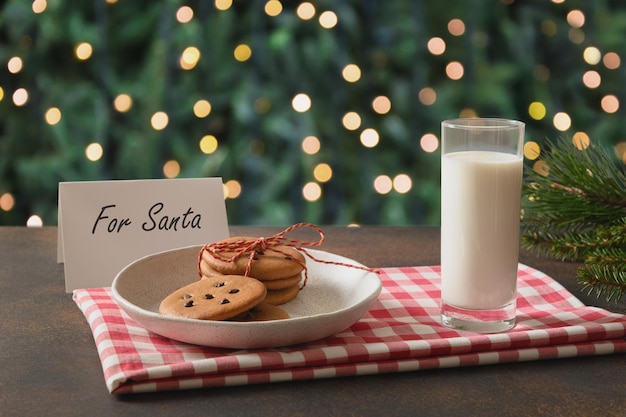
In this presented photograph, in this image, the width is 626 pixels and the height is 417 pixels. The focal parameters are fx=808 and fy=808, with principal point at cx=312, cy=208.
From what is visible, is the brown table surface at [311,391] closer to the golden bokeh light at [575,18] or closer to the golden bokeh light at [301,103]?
the golden bokeh light at [301,103]

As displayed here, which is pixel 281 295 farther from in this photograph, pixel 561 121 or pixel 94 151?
pixel 561 121

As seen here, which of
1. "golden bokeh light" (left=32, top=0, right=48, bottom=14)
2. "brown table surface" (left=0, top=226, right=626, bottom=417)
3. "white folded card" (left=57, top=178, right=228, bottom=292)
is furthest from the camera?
"golden bokeh light" (left=32, top=0, right=48, bottom=14)

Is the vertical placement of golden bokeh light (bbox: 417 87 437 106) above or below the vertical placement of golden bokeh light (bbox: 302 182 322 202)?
above

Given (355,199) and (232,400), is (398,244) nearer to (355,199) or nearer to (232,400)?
(232,400)

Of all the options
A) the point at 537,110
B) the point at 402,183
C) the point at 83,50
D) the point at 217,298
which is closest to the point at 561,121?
the point at 537,110

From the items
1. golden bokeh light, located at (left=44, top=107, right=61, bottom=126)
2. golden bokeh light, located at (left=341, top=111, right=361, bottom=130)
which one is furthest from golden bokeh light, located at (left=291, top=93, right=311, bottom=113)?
golden bokeh light, located at (left=44, top=107, right=61, bottom=126)

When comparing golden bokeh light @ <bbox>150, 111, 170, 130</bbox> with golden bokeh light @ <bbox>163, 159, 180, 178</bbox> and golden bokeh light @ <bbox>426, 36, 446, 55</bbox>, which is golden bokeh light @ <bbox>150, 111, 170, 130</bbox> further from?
golden bokeh light @ <bbox>426, 36, 446, 55</bbox>

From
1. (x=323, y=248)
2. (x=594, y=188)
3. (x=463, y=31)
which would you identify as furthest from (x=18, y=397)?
(x=463, y=31)
